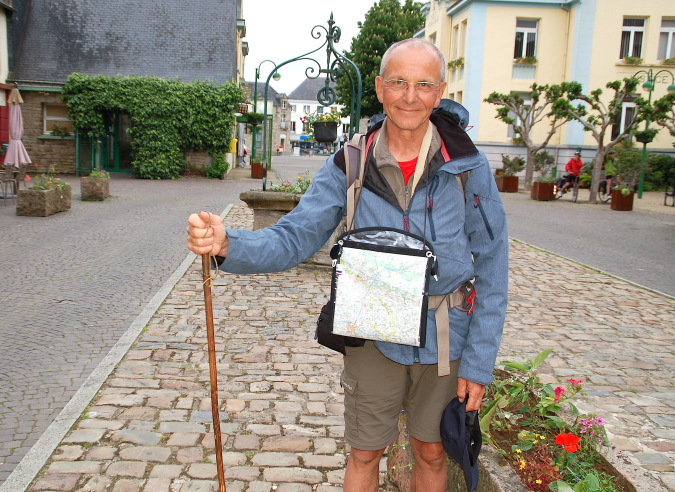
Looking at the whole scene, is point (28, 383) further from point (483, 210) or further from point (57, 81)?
point (57, 81)

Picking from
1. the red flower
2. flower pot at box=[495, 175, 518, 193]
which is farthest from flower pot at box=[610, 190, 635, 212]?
the red flower

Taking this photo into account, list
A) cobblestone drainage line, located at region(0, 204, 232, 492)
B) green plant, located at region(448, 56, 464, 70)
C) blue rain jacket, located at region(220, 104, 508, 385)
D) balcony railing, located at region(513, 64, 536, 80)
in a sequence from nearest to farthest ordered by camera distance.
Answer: blue rain jacket, located at region(220, 104, 508, 385)
cobblestone drainage line, located at region(0, 204, 232, 492)
balcony railing, located at region(513, 64, 536, 80)
green plant, located at region(448, 56, 464, 70)

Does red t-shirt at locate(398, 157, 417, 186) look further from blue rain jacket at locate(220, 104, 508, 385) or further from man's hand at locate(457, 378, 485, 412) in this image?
man's hand at locate(457, 378, 485, 412)

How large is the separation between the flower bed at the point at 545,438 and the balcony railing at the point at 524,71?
28417 millimetres

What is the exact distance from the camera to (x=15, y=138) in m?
15.4

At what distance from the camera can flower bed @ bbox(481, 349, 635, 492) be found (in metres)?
2.55

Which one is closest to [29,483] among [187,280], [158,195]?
[187,280]

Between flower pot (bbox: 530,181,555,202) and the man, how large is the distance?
19.6m

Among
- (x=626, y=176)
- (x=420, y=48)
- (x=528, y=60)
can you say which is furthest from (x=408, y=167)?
(x=528, y=60)

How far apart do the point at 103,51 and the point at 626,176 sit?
2037 centimetres

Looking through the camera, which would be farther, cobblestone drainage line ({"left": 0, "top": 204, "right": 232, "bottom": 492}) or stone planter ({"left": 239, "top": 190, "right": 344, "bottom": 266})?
stone planter ({"left": 239, "top": 190, "right": 344, "bottom": 266})

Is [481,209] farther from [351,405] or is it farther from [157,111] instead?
[157,111]

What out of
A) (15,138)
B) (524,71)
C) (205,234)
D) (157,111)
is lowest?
(205,234)

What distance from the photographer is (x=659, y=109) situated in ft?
62.3
